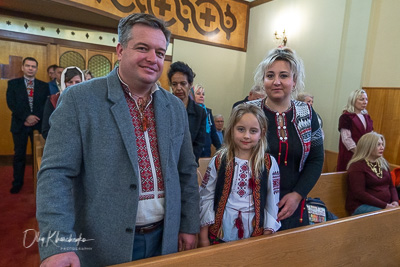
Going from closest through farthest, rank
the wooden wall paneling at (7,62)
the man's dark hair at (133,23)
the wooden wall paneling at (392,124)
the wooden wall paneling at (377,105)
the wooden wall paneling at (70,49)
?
1. the man's dark hair at (133,23)
2. the wooden wall paneling at (392,124)
3. the wooden wall paneling at (377,105)
4. the wooden wall paneling at (7,62)
5. the wooden wall paneling at (70,49)

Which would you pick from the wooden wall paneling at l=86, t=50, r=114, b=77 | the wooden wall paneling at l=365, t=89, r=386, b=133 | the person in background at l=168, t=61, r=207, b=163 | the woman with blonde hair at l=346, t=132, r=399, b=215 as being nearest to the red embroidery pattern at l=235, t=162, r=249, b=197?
the person in background at l=168, t=61, r=207, b=163

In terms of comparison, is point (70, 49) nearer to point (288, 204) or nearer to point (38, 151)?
point (38, 151)

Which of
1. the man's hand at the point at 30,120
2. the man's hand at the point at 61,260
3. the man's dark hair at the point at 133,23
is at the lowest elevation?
the man's hand at the point at 61,260

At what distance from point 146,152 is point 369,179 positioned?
2408mm

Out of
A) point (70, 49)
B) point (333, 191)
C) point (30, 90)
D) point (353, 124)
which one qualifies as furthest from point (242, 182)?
point (70, 49)

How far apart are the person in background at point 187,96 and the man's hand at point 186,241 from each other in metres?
1.08

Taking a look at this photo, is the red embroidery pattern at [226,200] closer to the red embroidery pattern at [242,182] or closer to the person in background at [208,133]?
the red embroidery pattern at [242,182]

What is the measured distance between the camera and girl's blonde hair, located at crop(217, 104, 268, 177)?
4.75 feet

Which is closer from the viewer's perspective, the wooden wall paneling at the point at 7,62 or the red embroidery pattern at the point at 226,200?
the red embroidery pattern at the point at 226,200

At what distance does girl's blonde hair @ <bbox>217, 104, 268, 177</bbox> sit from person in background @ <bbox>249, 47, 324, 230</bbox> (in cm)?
5

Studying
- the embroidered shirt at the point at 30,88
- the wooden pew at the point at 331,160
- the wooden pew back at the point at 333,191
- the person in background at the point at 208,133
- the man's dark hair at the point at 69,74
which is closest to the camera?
the man's dark hair at the point at 69,74

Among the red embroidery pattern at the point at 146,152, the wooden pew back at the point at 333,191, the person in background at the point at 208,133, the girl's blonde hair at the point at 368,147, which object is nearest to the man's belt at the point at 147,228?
the red embroidery pattern at the point at 146,152

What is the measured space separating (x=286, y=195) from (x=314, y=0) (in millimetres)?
4923

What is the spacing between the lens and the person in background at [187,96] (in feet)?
7.28
